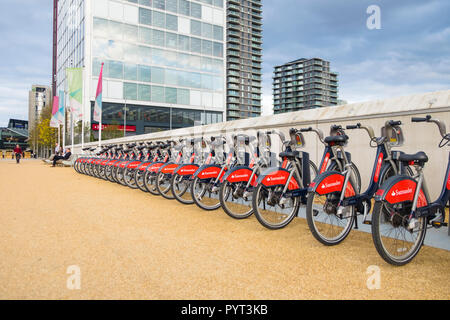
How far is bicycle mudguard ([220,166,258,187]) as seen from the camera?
4.97m

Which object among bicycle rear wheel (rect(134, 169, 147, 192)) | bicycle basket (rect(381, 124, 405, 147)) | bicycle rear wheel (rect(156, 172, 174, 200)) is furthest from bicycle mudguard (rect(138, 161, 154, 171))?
bicycle basket (rect(381, 124, 405, 147))

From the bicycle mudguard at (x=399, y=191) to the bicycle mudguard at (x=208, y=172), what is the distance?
3.08 metres

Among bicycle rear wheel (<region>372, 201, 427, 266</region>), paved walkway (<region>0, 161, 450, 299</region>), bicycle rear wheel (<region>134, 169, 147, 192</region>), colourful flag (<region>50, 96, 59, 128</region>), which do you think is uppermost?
colourful flag (<region>50, 96, 59, 128</region>)

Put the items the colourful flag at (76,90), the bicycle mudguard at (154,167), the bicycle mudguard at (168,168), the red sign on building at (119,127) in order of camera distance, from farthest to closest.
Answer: the red sign on building at (119,127)
the colourful flag at (76,90)
the bicycle mudguard at (154,167)
the bicycle mudguard at (168,168)

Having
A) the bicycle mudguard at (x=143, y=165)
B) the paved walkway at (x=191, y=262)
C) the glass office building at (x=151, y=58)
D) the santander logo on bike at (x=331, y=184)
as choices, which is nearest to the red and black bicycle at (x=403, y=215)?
the paved walkway at (x=191, y=262)

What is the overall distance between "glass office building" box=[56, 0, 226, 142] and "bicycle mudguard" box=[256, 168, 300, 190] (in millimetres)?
38941

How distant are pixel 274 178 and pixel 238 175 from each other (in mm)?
811

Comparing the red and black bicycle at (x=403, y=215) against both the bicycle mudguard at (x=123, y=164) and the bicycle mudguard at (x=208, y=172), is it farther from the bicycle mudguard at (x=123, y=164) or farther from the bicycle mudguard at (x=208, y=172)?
the bicycle mudguard at (x=123, y=164)

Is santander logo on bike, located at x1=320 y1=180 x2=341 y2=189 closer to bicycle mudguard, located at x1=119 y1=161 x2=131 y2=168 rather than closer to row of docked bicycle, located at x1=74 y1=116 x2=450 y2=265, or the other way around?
row of docked bicycle, located at x1=74 y1=116 x2=450 y2=265

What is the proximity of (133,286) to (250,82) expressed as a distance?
112158 millimetres

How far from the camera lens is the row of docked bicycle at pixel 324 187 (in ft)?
10.2

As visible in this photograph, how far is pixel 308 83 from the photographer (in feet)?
483
